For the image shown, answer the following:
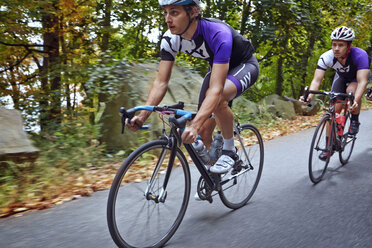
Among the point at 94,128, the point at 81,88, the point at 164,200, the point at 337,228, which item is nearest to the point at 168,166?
the point at 164,200

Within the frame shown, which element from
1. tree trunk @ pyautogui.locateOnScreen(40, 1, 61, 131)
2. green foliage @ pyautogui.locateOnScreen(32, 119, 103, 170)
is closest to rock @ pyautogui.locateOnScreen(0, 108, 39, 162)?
green foliage @ pyautogui.locateOnScreen(32, 119, 103, 170)

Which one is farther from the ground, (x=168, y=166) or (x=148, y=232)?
(x=168, y=166)

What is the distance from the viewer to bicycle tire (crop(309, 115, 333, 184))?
15.3 feet

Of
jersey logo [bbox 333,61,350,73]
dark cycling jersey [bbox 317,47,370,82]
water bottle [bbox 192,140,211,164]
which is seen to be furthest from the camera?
jersey logo [bbox 333,61,350,73]

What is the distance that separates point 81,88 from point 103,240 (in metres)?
4.47

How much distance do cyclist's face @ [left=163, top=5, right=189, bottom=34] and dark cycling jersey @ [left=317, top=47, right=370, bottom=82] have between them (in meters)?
3.19

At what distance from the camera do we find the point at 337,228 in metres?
3.16

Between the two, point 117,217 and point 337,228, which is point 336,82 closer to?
point 337,228

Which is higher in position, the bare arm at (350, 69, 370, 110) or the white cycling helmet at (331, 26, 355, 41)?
the white cycling helmet at (331, 26, 355, 41)

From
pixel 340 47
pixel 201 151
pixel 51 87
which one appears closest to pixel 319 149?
pixel 340 47

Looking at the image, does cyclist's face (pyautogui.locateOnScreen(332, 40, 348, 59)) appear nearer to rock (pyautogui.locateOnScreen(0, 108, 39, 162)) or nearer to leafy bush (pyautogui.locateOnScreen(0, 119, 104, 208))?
leafy bush (pyautogui.locateOnScreen(0, 119, 104, 208))

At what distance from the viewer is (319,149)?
4820mm

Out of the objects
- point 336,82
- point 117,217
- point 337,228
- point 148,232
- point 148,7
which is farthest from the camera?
point 148,7

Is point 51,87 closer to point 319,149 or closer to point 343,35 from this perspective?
point 319,149
